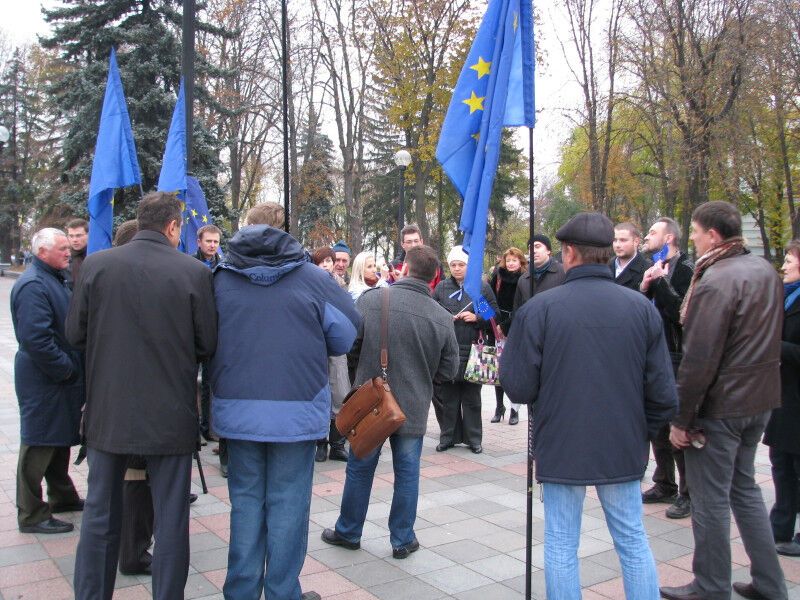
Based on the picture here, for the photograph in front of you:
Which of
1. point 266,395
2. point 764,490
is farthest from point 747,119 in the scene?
point 266,395

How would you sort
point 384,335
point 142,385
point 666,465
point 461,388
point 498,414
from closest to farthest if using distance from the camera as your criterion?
Answer: point 142,385 → point 384,335 → point 666,465 → point 461,388 → point 498,414

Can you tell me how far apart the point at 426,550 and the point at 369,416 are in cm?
109

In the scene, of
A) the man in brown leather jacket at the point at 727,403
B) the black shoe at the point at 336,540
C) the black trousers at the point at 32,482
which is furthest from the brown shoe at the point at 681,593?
the black trousers at the point at 32,482

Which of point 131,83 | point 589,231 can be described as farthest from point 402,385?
point 131,83

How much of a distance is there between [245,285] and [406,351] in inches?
53.5

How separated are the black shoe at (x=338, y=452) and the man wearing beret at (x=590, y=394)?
3.98m

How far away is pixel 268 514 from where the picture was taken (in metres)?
3.68

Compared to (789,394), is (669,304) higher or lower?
higher

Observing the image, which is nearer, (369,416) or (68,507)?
(369,416)

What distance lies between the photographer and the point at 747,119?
21.5 meters

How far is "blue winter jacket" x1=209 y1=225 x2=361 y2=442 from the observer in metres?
3.55

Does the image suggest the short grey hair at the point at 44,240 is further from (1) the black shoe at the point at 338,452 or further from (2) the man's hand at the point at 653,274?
(2) the man's hand at the point at 653,274

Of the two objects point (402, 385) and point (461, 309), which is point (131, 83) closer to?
point (461, 309)

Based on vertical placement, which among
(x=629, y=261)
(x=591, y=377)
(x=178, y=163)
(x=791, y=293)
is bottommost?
(x=591, y=377)
